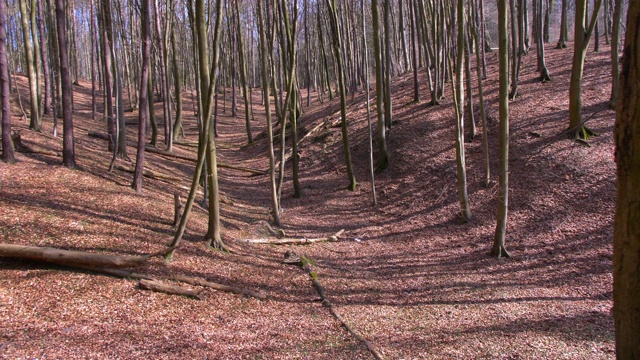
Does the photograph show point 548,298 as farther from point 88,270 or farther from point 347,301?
point 88,270

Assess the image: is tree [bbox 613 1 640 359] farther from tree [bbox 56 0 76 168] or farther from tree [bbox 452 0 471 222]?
tree [bbox 56 0 76 168]

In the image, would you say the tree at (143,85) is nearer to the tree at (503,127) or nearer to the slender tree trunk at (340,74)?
the slender tree trunk at (340,74)

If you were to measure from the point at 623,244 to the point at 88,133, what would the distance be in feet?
62.1

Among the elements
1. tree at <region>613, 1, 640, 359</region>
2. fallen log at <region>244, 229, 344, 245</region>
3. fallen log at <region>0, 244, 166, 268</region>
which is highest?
tree at <region>613, 1, 640, 359</region>

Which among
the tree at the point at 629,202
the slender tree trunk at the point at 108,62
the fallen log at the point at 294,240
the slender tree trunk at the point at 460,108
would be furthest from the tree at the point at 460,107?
the slender tree trunk at the point at 108,62

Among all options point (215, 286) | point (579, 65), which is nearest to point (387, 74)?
point (579, 65)

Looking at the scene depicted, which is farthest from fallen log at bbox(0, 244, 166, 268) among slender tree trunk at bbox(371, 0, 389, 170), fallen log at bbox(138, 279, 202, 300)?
slender tree trunk at bbox(371, 0, 389, 170)

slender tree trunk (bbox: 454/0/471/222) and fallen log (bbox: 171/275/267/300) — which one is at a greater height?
slender tree trunk (bbox: 454/0/471/222)

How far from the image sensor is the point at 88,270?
6.03m

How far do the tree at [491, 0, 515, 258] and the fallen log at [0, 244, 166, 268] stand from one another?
6.73m

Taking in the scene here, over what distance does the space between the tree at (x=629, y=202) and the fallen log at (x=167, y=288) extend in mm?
A: 5235

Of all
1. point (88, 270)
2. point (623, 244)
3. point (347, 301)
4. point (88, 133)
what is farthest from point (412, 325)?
point (88, 133)

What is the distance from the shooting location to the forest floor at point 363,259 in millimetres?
5262

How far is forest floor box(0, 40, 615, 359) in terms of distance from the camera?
526 centimetres
